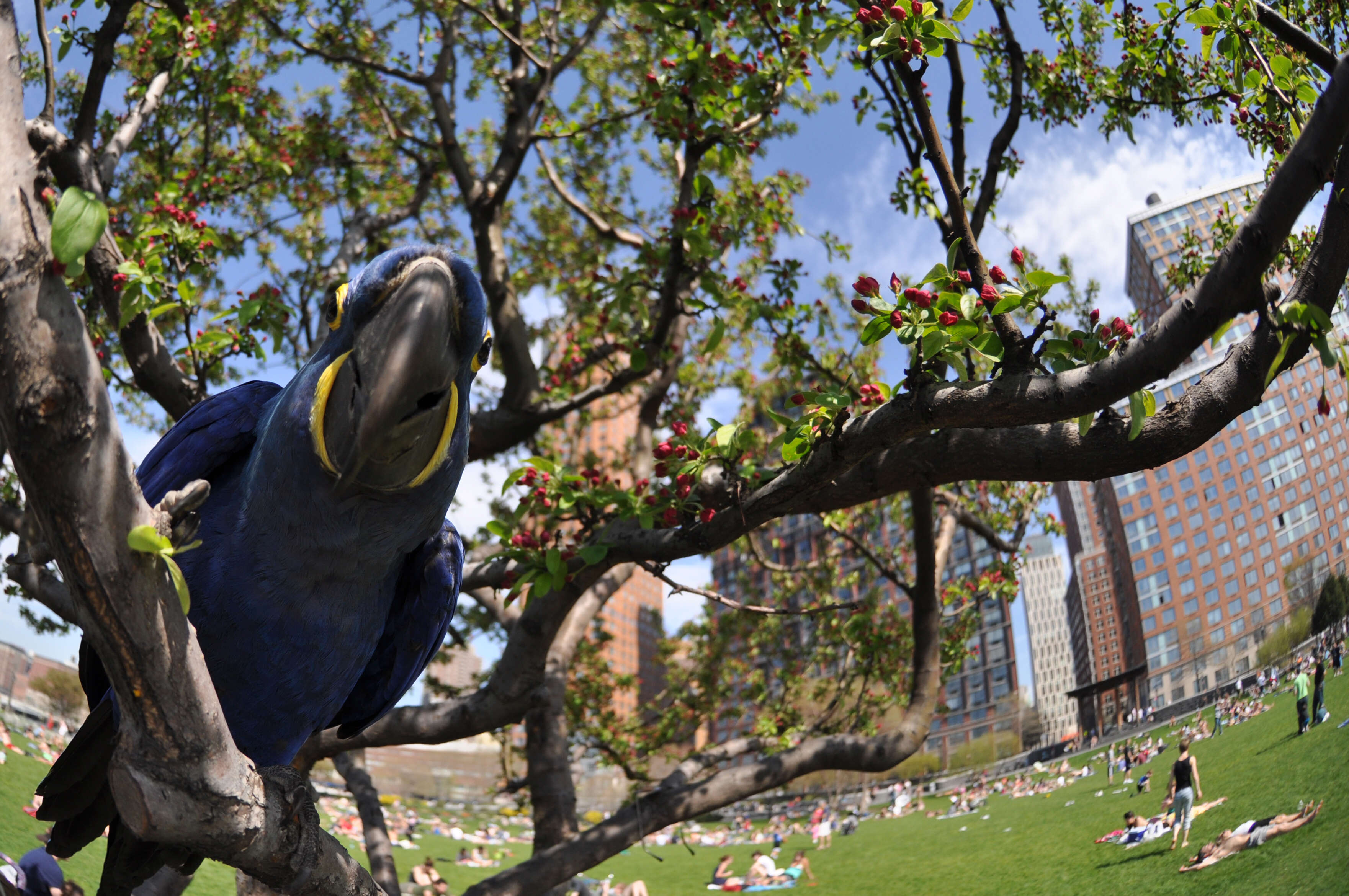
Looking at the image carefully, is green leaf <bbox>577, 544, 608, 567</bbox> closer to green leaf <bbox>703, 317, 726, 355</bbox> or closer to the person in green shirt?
green leaf <bbox>703, 317, 726, 355</bbox>

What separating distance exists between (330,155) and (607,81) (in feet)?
10.7

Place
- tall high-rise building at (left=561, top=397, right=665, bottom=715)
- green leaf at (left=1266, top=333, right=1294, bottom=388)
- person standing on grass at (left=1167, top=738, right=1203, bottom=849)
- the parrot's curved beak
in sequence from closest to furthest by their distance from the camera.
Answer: green leaf at (left=1266, top=333, right=1294, bottom=388) < the parrot's curved beak < person standing on grass at (left=1167, top=738, right=1203, bottom=849) < tall high-rise building at (left=561, top=397, right=665, bottom=715)

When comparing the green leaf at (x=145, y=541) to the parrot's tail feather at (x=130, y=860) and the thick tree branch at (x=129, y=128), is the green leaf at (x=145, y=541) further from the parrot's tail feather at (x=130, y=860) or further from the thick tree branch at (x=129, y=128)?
the thick tree branch at (x=129, y=128)

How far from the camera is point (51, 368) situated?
37.1 inches

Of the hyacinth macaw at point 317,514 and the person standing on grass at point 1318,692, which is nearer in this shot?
the hyacinth macaw at point 317,514

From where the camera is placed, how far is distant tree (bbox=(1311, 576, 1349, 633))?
3.98 meters

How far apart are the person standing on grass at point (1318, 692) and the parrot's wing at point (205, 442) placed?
5.20 meters

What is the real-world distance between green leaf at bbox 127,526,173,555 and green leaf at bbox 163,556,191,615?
0.22ft

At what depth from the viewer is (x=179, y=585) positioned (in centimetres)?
115

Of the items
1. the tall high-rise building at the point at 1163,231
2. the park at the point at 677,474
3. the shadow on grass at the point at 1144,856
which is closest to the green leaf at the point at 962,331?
the park at the point at 677,474

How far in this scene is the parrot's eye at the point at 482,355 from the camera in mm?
1937

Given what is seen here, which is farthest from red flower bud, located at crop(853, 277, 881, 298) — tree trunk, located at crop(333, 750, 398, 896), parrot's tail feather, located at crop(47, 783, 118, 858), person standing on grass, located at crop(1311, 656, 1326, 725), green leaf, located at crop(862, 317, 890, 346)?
tree trunk, located at crop(333, 750, 398, 896)

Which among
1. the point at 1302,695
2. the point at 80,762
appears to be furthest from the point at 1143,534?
the point at 80,762

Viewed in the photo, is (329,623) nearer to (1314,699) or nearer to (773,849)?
(1314,699)
